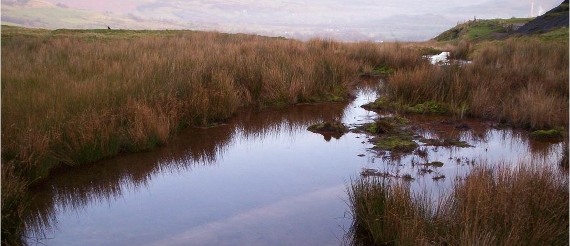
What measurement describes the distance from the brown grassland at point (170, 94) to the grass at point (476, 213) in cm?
285

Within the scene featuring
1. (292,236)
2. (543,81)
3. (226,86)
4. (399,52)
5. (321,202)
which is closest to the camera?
(292,236)

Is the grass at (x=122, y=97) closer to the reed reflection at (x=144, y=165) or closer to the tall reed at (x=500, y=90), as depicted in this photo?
the reed reflection at (x=144, y=165)

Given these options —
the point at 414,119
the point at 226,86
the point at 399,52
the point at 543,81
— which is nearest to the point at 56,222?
the point at 226,86

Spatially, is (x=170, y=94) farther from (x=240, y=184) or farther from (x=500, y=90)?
(x=500, y=90)

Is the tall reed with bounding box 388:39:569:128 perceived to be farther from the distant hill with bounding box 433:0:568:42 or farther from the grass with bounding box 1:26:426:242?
the distant hill with bounding box 433:0:568:42

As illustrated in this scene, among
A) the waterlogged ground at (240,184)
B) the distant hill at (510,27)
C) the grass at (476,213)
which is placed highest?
the distant hill at (510,27)

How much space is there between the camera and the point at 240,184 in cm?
616

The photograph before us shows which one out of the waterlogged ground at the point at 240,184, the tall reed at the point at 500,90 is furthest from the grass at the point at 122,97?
the tall reed at the point at 500,90

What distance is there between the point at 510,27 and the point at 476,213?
91.5 ft

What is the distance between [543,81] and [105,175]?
8.29 m

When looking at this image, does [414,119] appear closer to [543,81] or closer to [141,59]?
[543,81]

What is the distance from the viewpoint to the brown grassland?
20.0ft

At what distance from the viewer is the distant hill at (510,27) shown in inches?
962

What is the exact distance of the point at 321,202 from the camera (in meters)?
5.56
